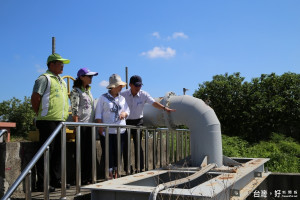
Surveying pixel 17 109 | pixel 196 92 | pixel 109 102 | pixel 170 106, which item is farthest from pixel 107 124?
pixel 17 109

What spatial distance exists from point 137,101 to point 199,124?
3.39ft

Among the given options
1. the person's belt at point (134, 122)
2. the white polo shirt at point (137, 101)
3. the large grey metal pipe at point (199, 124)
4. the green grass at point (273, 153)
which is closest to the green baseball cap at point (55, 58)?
the white polo shirt at point (137, 101)

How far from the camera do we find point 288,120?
62.3ft

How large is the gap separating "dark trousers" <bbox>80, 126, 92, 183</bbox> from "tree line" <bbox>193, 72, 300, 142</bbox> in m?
15.4

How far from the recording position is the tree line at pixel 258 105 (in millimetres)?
18891

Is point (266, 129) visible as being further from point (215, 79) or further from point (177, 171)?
point (177, 171)

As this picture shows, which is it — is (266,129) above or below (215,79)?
below

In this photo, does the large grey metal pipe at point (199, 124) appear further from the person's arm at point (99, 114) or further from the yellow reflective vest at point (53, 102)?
the yellow reflective vest at point (53, 102)

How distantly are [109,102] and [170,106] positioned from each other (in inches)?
49.0

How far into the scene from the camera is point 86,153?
433cm

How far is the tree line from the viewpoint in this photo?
62.0 ft

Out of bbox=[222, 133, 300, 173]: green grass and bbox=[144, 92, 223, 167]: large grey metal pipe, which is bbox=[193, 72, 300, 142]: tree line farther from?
bbox=[144, 92, 223, 167]: large grey metal pipe

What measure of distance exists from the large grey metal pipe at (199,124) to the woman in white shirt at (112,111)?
3.27ft

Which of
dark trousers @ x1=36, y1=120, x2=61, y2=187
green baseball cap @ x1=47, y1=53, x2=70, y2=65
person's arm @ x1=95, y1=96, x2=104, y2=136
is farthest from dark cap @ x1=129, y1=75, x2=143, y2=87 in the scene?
dark trousers @ x1=36, y1=120, x2=61, y2=187
